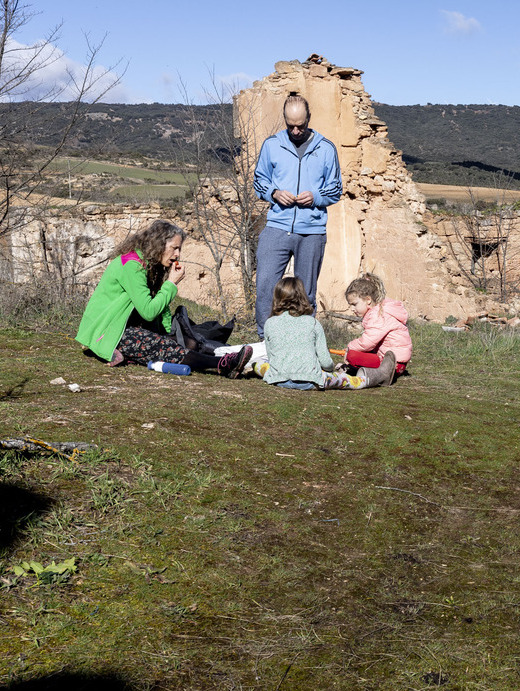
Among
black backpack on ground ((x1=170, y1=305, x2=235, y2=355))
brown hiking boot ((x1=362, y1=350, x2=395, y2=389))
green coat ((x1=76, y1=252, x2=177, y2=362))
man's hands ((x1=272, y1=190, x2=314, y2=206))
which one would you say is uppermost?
man's hands ((x1=272, y1=190, x2=314, y2=206))

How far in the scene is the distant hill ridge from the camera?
26.7 feet

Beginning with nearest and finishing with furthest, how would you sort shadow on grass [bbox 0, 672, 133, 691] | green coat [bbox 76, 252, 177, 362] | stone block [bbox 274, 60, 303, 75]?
shadow on grass [bbox 0, 672, 133, 691]
green coat [bbox 76, 252, 177, 362]
stone block [bbox 274, 60, 303, 75]

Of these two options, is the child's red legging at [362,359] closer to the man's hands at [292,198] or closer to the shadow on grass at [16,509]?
the man's hands at [292,198]

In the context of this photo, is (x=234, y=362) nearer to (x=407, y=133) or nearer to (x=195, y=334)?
(x=195, y=334)

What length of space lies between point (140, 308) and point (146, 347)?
0.30 metres

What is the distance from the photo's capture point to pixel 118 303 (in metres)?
5.11

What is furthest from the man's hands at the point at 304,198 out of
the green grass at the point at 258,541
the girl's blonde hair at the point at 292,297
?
the green grass at the point at 258,541

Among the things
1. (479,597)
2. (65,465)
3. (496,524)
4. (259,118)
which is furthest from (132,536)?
(259,118)

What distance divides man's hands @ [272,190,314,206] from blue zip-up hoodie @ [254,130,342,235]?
0.08 meters

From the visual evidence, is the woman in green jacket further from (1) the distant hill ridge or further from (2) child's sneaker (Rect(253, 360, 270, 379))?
(1) the distant hill ridge

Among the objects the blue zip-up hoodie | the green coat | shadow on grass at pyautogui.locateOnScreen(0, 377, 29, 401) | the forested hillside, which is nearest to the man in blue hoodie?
the blue zip-up hoodie

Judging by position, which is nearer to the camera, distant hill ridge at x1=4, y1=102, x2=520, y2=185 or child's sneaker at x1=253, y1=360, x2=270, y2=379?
child's sneaker at x1=253, y1=360, x2=270, y2=379

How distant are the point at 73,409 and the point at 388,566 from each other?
6.55ft

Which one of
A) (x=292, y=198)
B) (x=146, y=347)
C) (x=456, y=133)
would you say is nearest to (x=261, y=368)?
(x=146, y=347)
